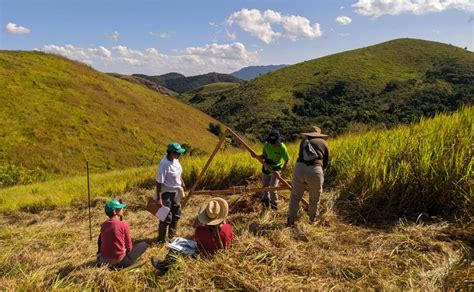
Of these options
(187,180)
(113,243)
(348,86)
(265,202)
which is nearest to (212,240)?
(113,243)

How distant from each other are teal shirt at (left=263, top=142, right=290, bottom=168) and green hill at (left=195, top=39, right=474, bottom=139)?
57.6 meters

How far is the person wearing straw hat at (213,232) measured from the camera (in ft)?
15.9

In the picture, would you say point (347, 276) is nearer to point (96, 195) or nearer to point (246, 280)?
point (246, 280)

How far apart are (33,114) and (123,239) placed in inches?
1280

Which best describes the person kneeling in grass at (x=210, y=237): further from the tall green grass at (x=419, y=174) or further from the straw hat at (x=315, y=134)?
the tall green grass at (x=419, y=174)

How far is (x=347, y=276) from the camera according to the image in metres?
4.06

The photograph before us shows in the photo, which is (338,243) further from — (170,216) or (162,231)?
(162,231)

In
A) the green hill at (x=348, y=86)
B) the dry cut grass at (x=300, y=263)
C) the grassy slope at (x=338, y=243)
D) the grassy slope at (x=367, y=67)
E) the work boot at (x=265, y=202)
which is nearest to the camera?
the dry cut grass at (x=300, y=263)

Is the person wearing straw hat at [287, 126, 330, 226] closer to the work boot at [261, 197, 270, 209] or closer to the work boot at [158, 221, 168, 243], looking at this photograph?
the work boot at [261, 197, 270, 209]

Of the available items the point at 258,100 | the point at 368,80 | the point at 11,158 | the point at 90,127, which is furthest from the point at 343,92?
the point at 11,158

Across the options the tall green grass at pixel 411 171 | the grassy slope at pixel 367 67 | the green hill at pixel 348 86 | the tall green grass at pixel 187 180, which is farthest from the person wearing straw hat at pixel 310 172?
the grassy slope at pixel 367 67

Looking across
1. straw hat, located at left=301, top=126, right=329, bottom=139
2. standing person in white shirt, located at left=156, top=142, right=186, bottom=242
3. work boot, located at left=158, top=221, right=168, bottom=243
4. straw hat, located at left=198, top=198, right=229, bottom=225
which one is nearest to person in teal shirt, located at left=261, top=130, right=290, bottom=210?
straw hat, located at left=301, top=126, right=329, bottom=139

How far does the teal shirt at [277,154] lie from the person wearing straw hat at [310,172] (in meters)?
1.26

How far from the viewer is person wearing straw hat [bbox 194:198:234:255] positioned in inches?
191
